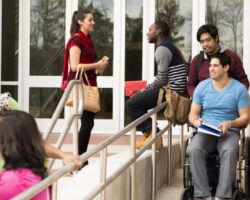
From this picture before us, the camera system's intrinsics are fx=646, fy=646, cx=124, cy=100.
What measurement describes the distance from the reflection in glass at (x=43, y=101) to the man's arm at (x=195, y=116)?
5.51 meters

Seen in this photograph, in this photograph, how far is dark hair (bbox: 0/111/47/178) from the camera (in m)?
2.78

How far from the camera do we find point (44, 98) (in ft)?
36.2

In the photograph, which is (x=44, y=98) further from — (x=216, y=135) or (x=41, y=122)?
(x=216, y=135)

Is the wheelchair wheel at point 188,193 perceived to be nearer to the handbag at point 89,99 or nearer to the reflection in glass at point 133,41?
the handbag at point 89,99

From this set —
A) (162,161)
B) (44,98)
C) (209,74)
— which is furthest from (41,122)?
(209,74)

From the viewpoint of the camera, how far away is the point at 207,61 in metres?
6.11

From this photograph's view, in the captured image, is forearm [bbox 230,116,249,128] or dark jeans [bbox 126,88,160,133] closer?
forearm [bbox 230,116,249,128]

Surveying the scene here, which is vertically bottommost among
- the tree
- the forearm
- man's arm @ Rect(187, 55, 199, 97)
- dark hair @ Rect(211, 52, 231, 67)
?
the forearm

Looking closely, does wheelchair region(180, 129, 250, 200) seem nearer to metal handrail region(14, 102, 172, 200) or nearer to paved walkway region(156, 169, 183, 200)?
metal handrail region(14, 102, 172, 200)

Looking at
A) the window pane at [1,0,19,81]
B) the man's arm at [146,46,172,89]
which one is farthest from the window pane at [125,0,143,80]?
the man's arm at [146,46,172,89]

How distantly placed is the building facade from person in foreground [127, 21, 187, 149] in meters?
3.81

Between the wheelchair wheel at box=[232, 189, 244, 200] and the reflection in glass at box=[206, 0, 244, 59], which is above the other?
the reflection in glass at box=[206, 0, 244, 59]

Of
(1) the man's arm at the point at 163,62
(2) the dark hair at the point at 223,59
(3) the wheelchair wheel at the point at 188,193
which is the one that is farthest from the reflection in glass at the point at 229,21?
(3) the wheelchair wheel at the point at 188,193

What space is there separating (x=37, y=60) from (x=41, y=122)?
106 centimetres
